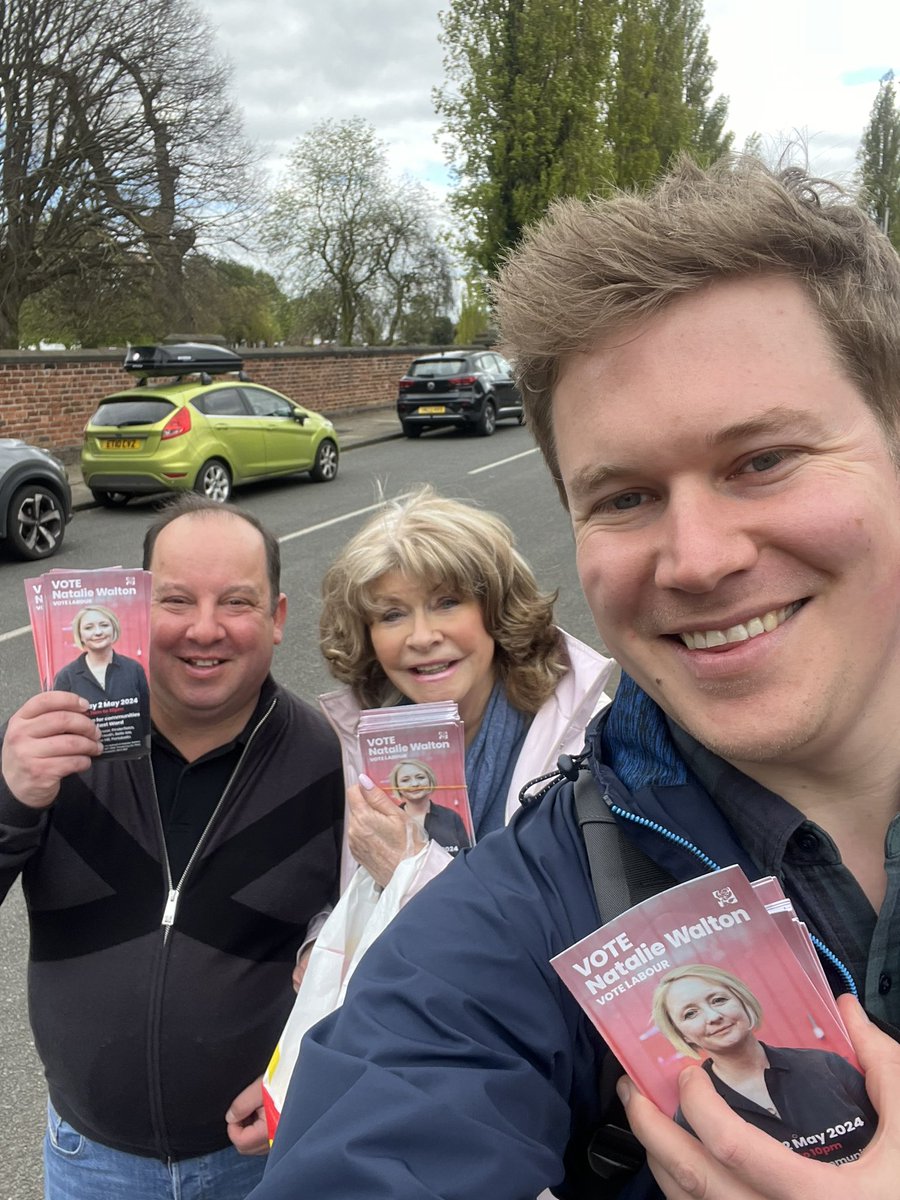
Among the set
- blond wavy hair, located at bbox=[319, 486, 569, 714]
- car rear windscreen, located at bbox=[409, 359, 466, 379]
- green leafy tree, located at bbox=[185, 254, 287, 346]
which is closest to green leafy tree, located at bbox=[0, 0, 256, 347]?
green leafy tree, located at bbox=[185, 254, 287, 346]

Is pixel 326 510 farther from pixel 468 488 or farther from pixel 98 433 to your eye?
pixel 98 433

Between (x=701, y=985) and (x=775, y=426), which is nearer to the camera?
(x=701, y=985)

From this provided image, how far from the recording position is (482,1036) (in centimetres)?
102

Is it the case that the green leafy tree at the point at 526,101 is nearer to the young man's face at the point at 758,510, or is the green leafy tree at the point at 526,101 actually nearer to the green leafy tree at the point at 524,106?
the green leafy tree at the point at 524,106

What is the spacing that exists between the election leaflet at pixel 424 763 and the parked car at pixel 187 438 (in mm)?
10402

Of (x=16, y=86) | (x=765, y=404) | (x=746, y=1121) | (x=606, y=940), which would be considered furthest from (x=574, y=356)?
(x=16, y=86)

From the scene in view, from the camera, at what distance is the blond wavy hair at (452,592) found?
7.50ft

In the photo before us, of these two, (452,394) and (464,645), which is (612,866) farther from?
(452,394)

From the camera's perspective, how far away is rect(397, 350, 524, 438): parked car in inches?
759

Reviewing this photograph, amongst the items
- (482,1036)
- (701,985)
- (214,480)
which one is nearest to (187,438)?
(214,480)

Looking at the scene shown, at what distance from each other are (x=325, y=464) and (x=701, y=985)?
14.1 meters

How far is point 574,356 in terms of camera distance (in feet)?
3.77

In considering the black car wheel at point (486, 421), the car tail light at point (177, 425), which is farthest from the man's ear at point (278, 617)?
the black car wheel at point (486, 421)

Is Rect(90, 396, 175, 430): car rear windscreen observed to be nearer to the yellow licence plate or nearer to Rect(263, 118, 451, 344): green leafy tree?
the yellow licence plate
